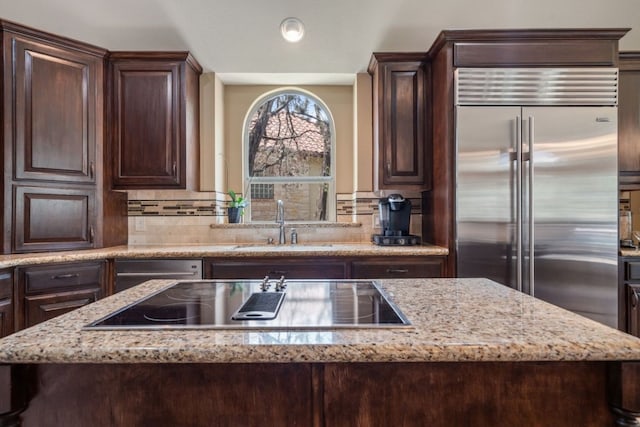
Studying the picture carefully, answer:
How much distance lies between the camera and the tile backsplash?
316cm

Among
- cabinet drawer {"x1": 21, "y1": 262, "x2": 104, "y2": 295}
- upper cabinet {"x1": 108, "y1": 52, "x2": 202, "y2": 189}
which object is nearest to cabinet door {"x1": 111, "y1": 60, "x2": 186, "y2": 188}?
upper cabinet {"x1": 108, "y1": 52, "x2": 202, "y2": 189}

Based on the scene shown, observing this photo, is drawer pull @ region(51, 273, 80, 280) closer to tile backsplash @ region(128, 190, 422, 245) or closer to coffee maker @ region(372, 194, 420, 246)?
tile backsplash @ region(128, 190, 422, 245)

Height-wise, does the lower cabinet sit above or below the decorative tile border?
below

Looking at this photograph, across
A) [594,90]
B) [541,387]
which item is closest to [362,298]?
[541,387]

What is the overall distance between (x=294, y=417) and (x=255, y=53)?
2.86 m

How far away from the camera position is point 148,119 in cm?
282

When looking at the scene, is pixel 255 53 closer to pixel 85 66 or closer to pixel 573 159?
pixel 85 66

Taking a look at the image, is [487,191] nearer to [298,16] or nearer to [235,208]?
[298,16]

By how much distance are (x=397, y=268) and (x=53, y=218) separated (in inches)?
94.4

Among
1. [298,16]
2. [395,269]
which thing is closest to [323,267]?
[395,269]

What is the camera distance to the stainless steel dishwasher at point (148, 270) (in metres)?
2.52

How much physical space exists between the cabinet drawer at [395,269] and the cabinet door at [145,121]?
161 cm

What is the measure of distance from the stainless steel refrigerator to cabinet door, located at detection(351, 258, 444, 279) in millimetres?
173

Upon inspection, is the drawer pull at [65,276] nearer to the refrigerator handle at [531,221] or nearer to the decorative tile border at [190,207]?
the decorative tile border at [190,207]
